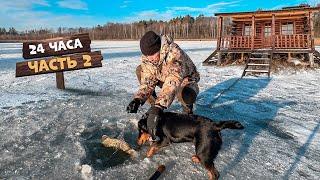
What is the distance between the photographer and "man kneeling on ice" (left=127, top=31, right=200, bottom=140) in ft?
15.4

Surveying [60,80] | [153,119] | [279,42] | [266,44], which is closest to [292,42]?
[279,42]

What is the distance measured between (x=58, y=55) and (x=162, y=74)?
4.35 m

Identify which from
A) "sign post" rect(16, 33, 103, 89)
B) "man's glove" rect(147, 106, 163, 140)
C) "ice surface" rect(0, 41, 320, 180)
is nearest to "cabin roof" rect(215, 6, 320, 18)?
"ice surface" rect(0, 41, 320, 180)

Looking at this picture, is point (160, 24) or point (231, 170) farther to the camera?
point (160, 24)

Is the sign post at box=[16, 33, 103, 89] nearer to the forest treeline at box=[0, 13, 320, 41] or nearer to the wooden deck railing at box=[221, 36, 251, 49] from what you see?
the wooden deck railing at box=[221, 36, 251, 49]

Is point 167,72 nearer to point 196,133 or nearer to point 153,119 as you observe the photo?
point 153,119

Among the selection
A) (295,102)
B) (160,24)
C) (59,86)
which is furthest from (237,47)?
(160,24)

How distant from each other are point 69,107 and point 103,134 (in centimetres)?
174

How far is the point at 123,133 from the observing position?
5.91 meters

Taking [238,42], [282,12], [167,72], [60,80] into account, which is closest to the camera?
[167,72]

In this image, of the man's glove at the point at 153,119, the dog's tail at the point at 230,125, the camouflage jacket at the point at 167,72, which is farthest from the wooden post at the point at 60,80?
the dog's tail at the point at 230,125

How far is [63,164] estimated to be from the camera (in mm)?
4750

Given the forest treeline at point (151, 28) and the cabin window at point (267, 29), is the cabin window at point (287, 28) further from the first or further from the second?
the forest treeline at point (151, 28)

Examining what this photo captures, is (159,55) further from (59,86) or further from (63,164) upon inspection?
(59,86)
